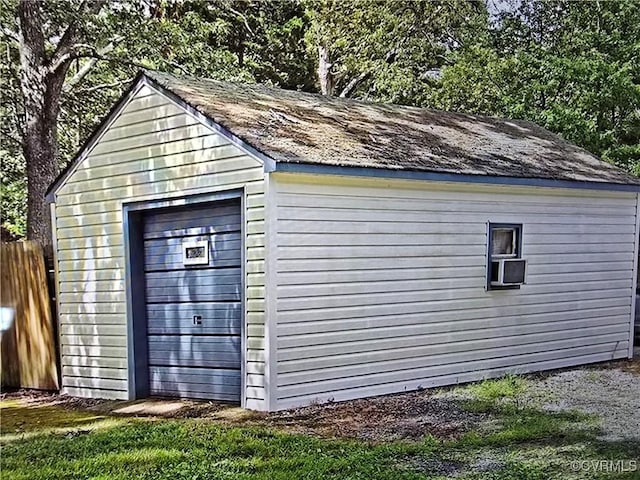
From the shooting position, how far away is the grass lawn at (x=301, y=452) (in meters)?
4.23

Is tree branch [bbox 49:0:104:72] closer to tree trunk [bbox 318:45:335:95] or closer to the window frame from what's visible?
tree trunk [bbox 318:45:335:95]

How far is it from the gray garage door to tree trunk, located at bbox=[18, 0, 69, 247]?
5687mm

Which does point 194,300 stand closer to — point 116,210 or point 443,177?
point 116,210

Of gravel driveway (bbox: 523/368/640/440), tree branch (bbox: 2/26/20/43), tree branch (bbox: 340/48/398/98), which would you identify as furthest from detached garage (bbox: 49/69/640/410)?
tree branch (bbox: 340/48/398/98)

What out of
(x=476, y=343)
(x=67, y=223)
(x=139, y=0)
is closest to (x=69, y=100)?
(x=139, y=0)

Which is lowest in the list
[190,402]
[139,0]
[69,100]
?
[190,402]

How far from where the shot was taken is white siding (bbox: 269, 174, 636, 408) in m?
6.41

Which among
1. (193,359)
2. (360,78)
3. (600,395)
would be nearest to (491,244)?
(600,395)

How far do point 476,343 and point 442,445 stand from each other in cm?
305

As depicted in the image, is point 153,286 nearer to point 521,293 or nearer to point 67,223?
point 67,223

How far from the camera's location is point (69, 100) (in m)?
15.5

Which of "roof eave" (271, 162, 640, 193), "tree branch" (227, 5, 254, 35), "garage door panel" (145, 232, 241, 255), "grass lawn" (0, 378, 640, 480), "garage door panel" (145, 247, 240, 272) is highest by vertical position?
"tree branch" (227, 5, 254, 35)

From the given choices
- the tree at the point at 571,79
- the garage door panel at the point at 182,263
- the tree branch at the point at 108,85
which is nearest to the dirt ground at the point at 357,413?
the garage door panel at the point at 182,263

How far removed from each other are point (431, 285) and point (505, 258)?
1.22 m
